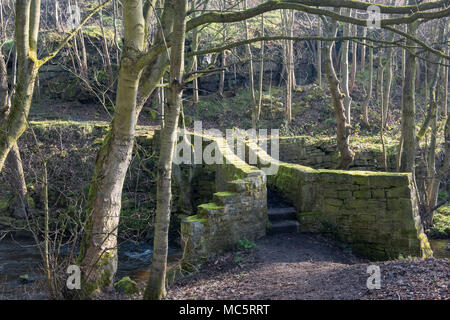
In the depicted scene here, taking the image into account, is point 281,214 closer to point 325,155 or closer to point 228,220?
point 228,220

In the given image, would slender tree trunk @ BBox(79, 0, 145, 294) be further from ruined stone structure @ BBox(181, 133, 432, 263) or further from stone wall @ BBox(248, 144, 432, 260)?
stone wall @ BBox(248, 144, 432, 260)

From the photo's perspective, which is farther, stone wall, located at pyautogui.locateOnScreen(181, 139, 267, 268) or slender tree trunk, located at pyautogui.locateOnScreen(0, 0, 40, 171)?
stone wall, located at pyautogui.locateOnScreen(181, 139, 267, 268)

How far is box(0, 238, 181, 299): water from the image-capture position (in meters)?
9.16

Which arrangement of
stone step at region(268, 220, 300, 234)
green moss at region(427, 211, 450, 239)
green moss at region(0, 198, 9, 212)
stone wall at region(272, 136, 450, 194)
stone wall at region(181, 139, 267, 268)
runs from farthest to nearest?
green moss at region(0, 198, 9, 212) → stone wall at region(272, 136, 450, 194) → green moss at region(427, 211, 450, 239) → stone step at region(268, 220, 300, 234) → stone wall at region(181, 139, 267, 268)

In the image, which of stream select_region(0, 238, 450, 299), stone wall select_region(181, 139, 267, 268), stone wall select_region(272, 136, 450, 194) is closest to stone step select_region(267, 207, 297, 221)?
stone wall select_region(181, 139, 267, 268)

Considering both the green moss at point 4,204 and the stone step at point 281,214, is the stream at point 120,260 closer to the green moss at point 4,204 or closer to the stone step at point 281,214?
the green moss at point 4,204

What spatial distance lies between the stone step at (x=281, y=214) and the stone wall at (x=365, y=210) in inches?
6.3

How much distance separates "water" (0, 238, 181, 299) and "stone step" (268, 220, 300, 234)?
249 cm

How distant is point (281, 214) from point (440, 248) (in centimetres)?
488

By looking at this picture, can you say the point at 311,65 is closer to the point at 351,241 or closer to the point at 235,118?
the point at 235,118

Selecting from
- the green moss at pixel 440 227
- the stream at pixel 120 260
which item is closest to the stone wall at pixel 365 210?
the stream at pixel 120 260

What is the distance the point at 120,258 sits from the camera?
11117mm
